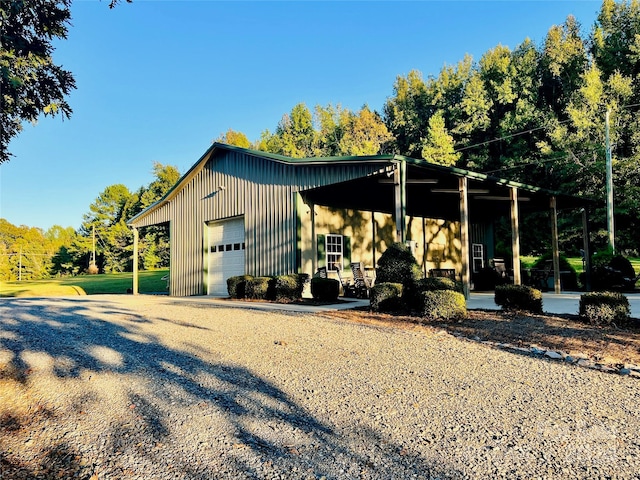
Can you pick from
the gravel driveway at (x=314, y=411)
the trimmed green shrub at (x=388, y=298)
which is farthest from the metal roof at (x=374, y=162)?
the gravel driveway at (x=314, y=411)

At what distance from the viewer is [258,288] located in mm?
11664

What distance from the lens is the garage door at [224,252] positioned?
14250mm

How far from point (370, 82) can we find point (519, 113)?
46.1 ft

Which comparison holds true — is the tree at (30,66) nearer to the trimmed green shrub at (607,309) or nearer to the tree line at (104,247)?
the trimmed green shrub at (607,309)

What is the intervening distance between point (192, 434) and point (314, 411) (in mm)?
888

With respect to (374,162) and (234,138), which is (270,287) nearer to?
(374,162)

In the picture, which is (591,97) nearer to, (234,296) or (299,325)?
(234,296)

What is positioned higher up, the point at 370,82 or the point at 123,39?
the point at 370,82

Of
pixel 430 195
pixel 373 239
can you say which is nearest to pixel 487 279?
pixel 430 195

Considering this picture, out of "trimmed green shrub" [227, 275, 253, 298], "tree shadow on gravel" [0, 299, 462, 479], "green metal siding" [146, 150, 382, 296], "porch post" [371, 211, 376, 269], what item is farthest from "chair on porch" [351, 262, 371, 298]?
"tree shadow on gravel" [0, 299, 462, 479]

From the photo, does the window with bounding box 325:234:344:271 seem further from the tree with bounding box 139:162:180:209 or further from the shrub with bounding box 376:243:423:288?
the tree with bounding box 139:162:180:209

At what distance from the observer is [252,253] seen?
13.5 meters

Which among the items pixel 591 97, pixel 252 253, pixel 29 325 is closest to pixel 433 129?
pixel 591 97

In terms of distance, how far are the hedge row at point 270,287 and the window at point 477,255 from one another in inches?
398
